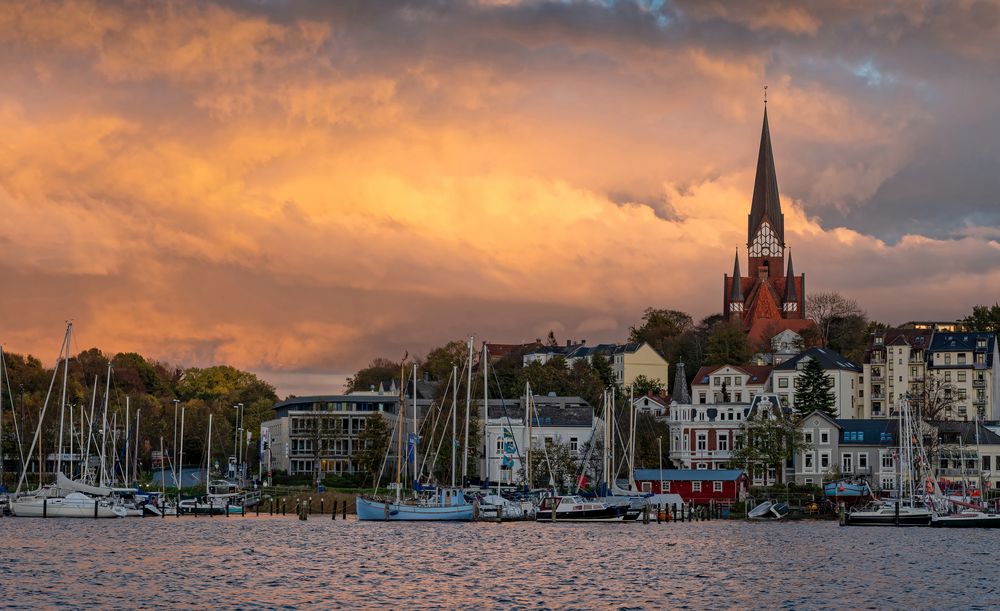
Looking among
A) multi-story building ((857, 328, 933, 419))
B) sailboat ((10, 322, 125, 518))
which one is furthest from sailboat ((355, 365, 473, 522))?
multi-story building ((857, 328, 933, 419))

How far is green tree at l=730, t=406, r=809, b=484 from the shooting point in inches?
5955

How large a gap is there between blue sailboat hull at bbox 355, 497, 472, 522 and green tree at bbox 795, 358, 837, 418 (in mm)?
65679

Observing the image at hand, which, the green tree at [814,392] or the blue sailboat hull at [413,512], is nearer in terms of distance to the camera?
the blue sailboat hull at [413,512]

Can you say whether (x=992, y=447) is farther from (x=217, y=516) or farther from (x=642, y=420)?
(x=217, y=516)

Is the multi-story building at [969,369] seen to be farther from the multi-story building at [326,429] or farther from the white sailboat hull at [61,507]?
the white sailboat hull at [61,507]

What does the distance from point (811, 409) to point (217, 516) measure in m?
72.8

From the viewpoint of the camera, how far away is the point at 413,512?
378ft

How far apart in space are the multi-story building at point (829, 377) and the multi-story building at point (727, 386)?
1.89 meters

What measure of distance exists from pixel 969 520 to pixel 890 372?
254 feet

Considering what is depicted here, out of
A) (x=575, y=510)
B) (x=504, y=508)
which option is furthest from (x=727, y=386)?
(x=504, y=508)

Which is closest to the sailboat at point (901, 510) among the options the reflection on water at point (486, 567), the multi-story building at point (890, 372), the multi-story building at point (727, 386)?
the reflection on water at point (486, 567)

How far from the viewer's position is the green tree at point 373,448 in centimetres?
15412

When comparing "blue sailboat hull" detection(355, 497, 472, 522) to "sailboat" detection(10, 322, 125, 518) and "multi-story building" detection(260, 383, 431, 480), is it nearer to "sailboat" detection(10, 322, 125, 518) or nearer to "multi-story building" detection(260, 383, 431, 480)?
"sailboat" detection(10, 322, 125, 518)

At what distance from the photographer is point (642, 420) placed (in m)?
168
